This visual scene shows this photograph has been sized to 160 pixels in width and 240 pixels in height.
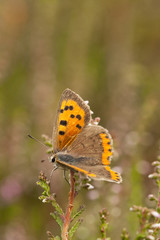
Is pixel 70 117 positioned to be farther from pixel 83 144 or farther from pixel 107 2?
pixel 107 2

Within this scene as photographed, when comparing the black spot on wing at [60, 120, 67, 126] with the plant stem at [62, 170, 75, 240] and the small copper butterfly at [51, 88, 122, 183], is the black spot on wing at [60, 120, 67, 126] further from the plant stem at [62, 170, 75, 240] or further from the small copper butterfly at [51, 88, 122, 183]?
the plant stem at [62, 170, 75, 240]

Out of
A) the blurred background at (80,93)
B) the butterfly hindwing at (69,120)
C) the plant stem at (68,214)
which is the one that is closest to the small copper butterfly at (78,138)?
the butterfly hindwing at (69,120)

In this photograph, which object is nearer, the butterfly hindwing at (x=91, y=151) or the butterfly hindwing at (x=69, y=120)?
the butterfly hindwing at (x=91, y=151)

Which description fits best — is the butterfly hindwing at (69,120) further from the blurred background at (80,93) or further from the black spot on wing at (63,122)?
the blurred background at (80,93)

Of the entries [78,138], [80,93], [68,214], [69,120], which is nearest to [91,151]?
[78,138]

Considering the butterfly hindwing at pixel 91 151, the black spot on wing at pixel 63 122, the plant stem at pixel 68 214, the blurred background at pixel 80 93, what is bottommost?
the plant stem at pixel 68 214

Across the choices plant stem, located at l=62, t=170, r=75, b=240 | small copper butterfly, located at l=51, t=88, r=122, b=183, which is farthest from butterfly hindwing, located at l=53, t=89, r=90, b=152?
plant stem, located at l=62, t=170, r=75, b=240

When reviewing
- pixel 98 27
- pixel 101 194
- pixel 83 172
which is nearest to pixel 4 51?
pixel 101 194
